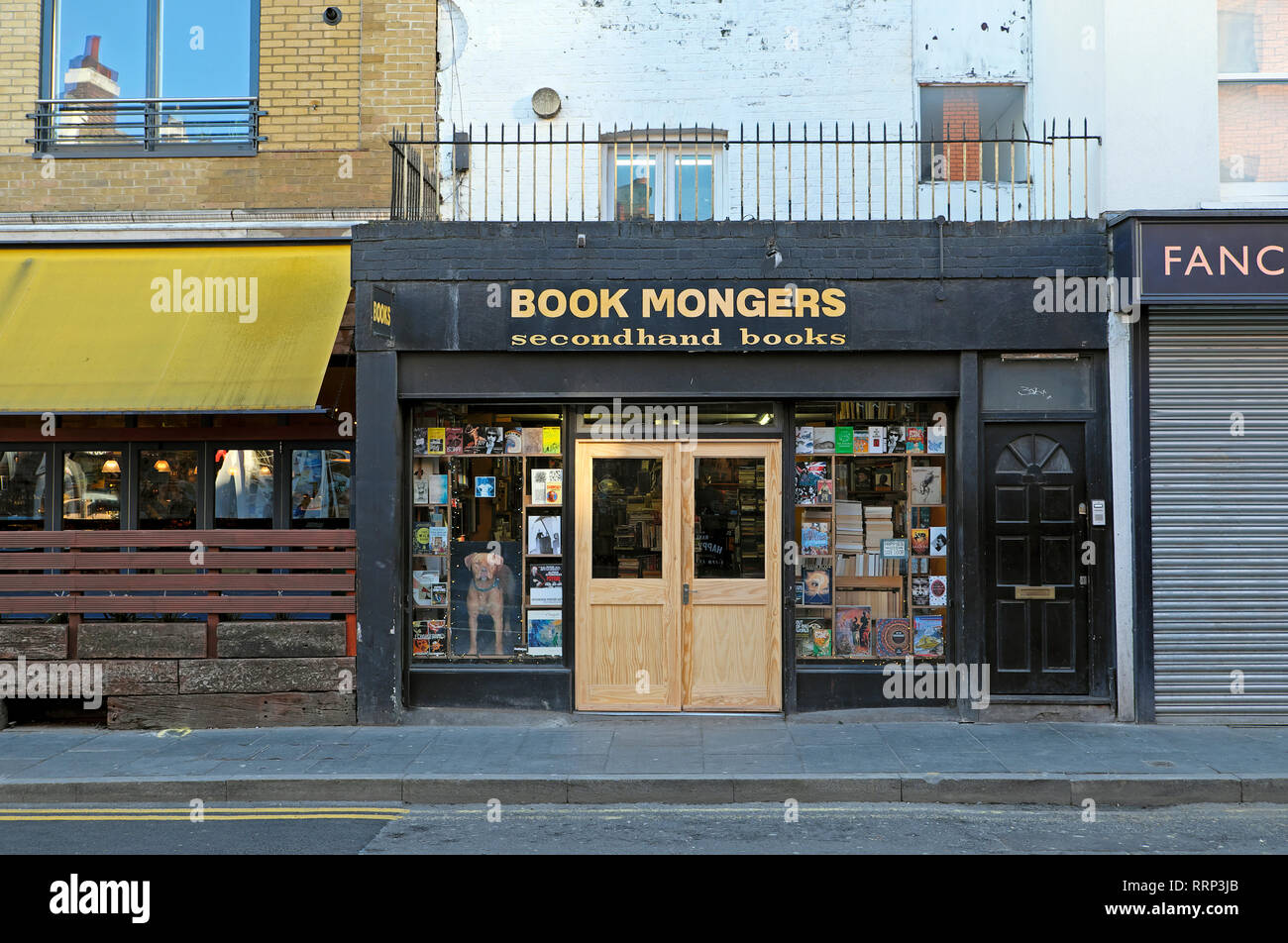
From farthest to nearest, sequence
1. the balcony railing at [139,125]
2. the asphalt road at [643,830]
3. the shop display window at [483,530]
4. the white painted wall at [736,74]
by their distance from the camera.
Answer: the balcony railing at [139,125], the white painted wall at [736,74], the shop display window at [483,530], the asphalt road at [643,830]

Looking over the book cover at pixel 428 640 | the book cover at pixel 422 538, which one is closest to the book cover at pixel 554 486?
the book cover at pixel 422 538

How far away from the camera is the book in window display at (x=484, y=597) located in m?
10.2

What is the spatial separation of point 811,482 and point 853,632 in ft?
4.80

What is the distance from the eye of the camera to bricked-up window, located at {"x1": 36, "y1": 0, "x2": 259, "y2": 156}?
36.8 ft

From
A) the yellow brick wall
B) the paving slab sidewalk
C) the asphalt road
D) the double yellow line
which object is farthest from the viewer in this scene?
the yellow brick wall

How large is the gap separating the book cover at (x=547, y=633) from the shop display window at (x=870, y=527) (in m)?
2.26

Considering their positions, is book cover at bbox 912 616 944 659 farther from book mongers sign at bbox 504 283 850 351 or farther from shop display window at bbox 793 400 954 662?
book mongers sign at bbox 504 283 850 351

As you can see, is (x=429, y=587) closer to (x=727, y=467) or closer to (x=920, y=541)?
(x=727, y=467)

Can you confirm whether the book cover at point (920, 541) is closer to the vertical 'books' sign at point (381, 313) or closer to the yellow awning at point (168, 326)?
the vertical 'books' sign at point (381, 313)

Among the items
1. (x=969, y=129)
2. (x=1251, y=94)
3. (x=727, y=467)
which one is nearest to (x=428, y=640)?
(x=727, y=467)

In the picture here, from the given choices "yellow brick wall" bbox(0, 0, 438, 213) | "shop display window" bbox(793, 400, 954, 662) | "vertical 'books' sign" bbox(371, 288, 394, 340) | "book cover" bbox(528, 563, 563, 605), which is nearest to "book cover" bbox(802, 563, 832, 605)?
"shop display window" bbox(793, 400, 954, 662)

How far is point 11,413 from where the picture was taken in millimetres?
9781

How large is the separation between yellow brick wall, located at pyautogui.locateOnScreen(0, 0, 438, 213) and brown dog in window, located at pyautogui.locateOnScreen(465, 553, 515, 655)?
3857mm

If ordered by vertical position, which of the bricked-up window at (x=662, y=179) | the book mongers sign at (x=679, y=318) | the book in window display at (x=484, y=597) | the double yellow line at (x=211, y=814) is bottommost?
the double yellow line at (x=211, y=814)
